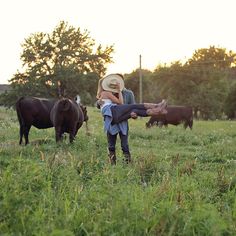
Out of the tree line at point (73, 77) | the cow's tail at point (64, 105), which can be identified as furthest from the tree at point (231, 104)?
the cow's tail at point (64, 105)

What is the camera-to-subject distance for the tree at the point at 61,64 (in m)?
45.4

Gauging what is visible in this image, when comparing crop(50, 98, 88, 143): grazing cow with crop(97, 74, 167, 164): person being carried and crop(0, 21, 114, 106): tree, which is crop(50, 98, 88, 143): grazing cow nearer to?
crop(97, 74, 167, 164): person being carried

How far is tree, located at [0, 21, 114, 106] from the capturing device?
4541cm

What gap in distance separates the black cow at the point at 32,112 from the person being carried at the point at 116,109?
4816mm

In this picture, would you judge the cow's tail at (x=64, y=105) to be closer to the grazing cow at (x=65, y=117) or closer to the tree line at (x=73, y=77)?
the grazing cow at (x=65, y=117)

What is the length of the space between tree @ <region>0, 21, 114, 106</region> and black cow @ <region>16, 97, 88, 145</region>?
100 feet

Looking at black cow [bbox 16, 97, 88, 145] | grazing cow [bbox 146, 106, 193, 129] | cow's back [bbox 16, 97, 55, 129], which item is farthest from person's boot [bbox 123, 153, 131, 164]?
Answer: grazing cow [bbox 146, 106, 193, 129]

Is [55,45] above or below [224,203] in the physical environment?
above

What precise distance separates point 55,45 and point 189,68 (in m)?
24.3

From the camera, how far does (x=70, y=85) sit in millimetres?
45406

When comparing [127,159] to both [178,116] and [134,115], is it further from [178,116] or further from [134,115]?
[178,116]

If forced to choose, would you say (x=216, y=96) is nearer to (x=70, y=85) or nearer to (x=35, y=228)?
(x=70, y=85)

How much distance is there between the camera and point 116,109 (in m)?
8.80

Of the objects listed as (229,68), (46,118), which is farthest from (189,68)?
(46,118)
